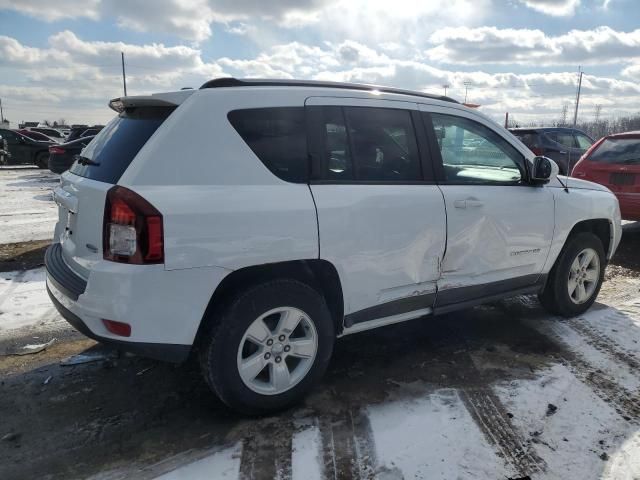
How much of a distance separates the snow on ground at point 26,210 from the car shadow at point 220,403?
4782 mm

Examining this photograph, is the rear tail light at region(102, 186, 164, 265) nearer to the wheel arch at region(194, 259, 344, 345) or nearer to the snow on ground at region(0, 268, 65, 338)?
the wheel arch at region(194, 259, 344, 345)

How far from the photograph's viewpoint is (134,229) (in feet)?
8.30

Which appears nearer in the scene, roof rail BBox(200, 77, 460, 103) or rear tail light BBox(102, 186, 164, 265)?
rear tail light BBox(102, 186, 164, 265)

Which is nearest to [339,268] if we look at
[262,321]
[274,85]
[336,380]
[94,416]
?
[262,321]

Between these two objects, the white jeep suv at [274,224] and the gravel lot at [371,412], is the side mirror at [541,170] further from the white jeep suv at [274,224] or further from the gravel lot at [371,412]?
the gravel lot at [371,412]

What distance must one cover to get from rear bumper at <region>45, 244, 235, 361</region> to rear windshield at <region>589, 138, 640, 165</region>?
692cm

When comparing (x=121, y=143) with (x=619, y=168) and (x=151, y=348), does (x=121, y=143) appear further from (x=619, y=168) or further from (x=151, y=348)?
(x=619, y=168)

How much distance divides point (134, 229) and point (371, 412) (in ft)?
5.88

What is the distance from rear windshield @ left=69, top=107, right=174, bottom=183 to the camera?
2777mm

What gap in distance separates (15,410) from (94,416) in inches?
20.5

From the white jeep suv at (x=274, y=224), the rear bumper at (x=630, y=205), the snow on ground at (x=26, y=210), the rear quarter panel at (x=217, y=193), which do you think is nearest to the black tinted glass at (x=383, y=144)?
the white jeep suv at (x=274, y=224)

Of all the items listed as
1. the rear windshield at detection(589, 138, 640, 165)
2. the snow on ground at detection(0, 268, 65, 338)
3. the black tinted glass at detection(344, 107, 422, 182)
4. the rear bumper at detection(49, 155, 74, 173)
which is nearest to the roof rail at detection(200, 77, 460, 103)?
the black tinted glass at detection(344, 107, 422, 182)

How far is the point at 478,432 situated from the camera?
295 cm

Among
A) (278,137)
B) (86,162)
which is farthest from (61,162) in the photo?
(278,137)
